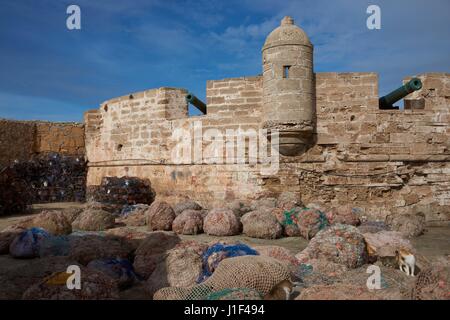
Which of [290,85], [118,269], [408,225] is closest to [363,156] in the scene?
[408,225]

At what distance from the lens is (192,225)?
634 centimetres

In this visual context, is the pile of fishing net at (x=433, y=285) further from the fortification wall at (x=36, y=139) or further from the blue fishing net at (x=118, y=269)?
the fortification wall at (x=36, y=139)

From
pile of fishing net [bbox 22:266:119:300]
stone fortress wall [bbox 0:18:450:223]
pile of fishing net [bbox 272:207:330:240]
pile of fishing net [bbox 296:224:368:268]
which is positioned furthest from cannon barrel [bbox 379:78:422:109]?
pile of fishing net [bbox 22:266:119:300]

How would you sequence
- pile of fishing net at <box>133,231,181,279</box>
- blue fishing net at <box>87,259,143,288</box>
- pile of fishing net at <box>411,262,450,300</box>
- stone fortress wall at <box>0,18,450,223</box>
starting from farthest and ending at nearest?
stone fortress wall at <box>0,18,450,223</box>
pile of fishing net at <box>133,231,181,279</box>
blue fishing net at <box>87,259,143,288</box>
pile of fishing net at <box>411,262,450,300</box>

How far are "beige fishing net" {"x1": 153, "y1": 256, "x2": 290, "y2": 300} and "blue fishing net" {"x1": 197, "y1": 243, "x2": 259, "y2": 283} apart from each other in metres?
0.51

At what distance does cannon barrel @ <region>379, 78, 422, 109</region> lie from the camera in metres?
7.65

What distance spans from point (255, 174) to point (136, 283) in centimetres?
484

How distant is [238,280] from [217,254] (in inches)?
35.5

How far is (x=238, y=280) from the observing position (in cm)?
307

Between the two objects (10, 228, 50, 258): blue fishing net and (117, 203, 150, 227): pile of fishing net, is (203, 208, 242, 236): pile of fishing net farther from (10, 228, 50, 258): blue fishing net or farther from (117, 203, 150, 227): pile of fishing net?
(10, 228, 50, 258): blue fishing net

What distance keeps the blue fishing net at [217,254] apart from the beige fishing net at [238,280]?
1.67ft

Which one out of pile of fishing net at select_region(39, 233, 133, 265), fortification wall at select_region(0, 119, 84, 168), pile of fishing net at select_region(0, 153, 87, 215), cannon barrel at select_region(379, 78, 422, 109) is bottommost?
pile of fishing net at select_region(39, 233, 133, 265)

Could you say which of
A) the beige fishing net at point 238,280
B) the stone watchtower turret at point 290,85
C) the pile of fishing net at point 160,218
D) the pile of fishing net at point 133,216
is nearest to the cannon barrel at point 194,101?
the stone watchtower turret at point 290,85
